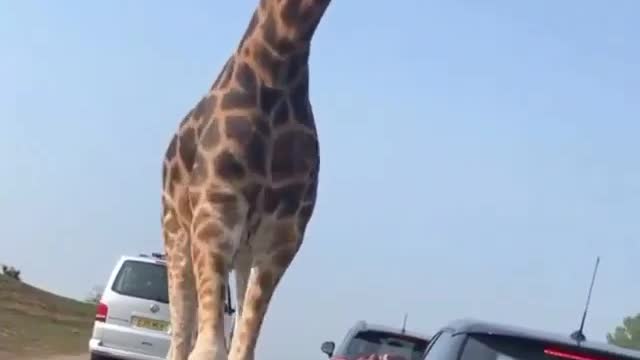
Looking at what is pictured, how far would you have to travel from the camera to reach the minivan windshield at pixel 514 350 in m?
7.59

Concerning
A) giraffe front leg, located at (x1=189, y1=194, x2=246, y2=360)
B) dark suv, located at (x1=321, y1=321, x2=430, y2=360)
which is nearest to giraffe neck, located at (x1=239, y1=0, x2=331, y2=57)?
giraffe front leg, located at (x1=189, y1=194, x2=246, y2=360)

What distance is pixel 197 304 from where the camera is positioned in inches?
356

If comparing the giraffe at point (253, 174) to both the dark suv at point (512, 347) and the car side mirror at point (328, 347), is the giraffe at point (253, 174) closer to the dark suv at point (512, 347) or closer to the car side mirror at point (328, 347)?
the dark suv at point (512, 347)

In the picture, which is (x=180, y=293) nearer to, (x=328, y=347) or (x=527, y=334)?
(x=527, y=334)

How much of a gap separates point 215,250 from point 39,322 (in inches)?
1146

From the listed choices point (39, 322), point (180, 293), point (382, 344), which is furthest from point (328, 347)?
point (39, 322)

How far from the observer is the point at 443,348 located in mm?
7898

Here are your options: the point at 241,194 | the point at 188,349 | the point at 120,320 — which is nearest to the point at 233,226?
the point at 241,194

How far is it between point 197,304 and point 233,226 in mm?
1027

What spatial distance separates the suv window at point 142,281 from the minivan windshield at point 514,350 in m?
12.8

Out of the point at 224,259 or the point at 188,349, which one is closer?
the point at 224,259

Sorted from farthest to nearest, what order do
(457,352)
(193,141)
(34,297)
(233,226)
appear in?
1. (34,297)
2. (193,141)
3. (233,226)
4. (457,352)

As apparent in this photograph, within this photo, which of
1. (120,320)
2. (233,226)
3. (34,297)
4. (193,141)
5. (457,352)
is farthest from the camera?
(34,297)

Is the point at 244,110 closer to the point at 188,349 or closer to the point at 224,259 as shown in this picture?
the point at 224,259
